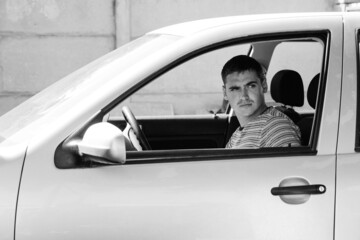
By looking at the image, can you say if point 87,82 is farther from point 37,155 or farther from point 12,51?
point 12,51

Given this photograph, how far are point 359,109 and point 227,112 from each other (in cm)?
213

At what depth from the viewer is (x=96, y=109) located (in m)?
3.20

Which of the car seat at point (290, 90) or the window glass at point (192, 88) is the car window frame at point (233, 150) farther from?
the window glass at point (192, 88)

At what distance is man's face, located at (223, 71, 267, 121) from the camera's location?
405 cm

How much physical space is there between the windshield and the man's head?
0.45 metres

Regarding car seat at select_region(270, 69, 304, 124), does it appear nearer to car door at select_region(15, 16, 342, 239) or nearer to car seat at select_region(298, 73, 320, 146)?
car seat at select_region(298, 73, 320, 146)

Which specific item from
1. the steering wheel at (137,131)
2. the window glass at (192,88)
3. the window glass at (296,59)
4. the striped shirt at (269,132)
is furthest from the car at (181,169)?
the window glass at (192,88)

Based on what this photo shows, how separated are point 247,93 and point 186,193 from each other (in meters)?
1.01

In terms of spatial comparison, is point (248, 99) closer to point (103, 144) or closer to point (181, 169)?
point (181, 169)

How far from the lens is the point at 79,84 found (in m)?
3.55

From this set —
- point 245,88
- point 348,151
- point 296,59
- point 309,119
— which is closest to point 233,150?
point 348,151

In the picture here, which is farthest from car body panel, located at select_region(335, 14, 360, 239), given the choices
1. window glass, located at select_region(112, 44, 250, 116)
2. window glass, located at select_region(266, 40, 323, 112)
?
window glass, located at select_region(112, 44, 250, 116)

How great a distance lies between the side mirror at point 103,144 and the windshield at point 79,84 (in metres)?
0.24

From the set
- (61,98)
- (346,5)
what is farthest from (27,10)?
(61,98)
